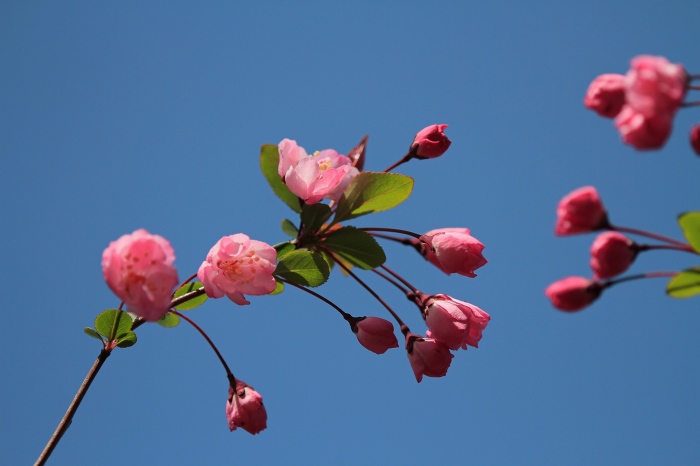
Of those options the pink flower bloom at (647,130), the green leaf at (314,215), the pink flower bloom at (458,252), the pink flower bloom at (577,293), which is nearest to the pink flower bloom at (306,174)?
the green leaf at (314,215)

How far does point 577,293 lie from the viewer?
1.01 metres

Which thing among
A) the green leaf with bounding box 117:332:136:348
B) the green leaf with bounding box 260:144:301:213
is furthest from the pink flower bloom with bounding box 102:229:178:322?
the green leaf with bounding box 260:144:301:213

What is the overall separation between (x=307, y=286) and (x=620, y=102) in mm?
813

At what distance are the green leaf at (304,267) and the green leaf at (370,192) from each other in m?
0.16

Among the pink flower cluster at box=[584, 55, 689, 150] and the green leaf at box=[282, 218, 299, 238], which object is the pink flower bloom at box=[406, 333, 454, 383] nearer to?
the green leaf at box=[282, 218, 299, 238]

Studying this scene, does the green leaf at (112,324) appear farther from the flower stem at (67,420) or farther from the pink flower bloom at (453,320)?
the pink flower bloom at (453,320)

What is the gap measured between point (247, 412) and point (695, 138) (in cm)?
107

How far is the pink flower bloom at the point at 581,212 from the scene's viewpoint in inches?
38.8

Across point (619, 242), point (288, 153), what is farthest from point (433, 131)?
point (619, 242)

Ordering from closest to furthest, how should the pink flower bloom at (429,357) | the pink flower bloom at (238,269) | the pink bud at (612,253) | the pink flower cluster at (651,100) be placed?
1. the pink flower cluster at (651,100)
2. the pink bud at (612,253)
3. the pink flower bloom at (238,269)
4. the pink flower bloom at (429,357)

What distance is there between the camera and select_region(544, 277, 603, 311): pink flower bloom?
3.32ft

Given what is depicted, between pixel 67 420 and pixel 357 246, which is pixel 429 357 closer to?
pixel 357 246

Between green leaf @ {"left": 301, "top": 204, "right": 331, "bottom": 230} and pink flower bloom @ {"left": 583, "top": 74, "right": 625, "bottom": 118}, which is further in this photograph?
green leaf @ {"left": 301, "top": 204, "right": 331, "bottom": 230}

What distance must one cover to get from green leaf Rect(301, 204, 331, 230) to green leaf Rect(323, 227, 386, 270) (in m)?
0.05
